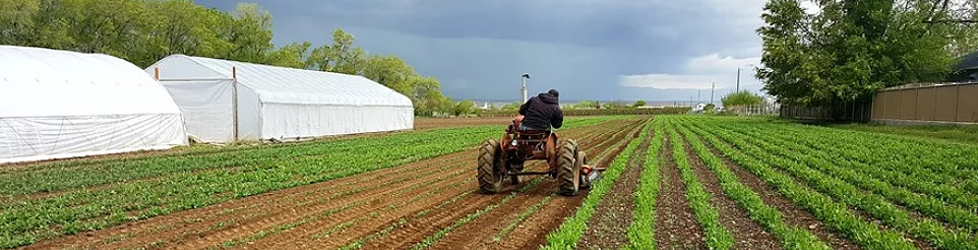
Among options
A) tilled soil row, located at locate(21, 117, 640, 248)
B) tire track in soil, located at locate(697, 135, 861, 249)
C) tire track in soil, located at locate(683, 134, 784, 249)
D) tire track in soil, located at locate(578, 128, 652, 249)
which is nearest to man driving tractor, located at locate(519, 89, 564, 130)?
tire track in soil, located at locate(578, 128, 652, 249)

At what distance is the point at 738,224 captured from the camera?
22.4ft

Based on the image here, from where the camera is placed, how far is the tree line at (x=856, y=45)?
30.4 meters

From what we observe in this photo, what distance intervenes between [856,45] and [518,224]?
3031 centimetres

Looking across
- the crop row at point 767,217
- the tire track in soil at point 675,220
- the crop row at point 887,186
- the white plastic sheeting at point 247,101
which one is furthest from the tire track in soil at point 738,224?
the white plastic sheeting at point 247,101

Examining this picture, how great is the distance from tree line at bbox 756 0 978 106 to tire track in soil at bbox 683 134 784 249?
24560mm

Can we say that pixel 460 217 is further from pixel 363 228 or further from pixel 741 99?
pixel 741 99

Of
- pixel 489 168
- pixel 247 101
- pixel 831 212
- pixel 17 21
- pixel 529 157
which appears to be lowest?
pixel 831 212

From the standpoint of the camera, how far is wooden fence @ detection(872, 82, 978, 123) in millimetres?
22672

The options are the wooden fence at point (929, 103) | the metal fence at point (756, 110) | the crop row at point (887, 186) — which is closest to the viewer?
the crop row at point (887, 186)

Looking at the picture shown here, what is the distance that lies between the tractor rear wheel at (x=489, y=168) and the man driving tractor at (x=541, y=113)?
1.75 ft

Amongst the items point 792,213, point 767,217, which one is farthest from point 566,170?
point 792,213

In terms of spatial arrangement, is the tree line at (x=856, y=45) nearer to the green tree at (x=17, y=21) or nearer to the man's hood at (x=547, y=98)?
the man's hood at (x=547, y=98)

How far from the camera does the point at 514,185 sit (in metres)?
9.83

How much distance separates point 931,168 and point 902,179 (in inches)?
83.3
